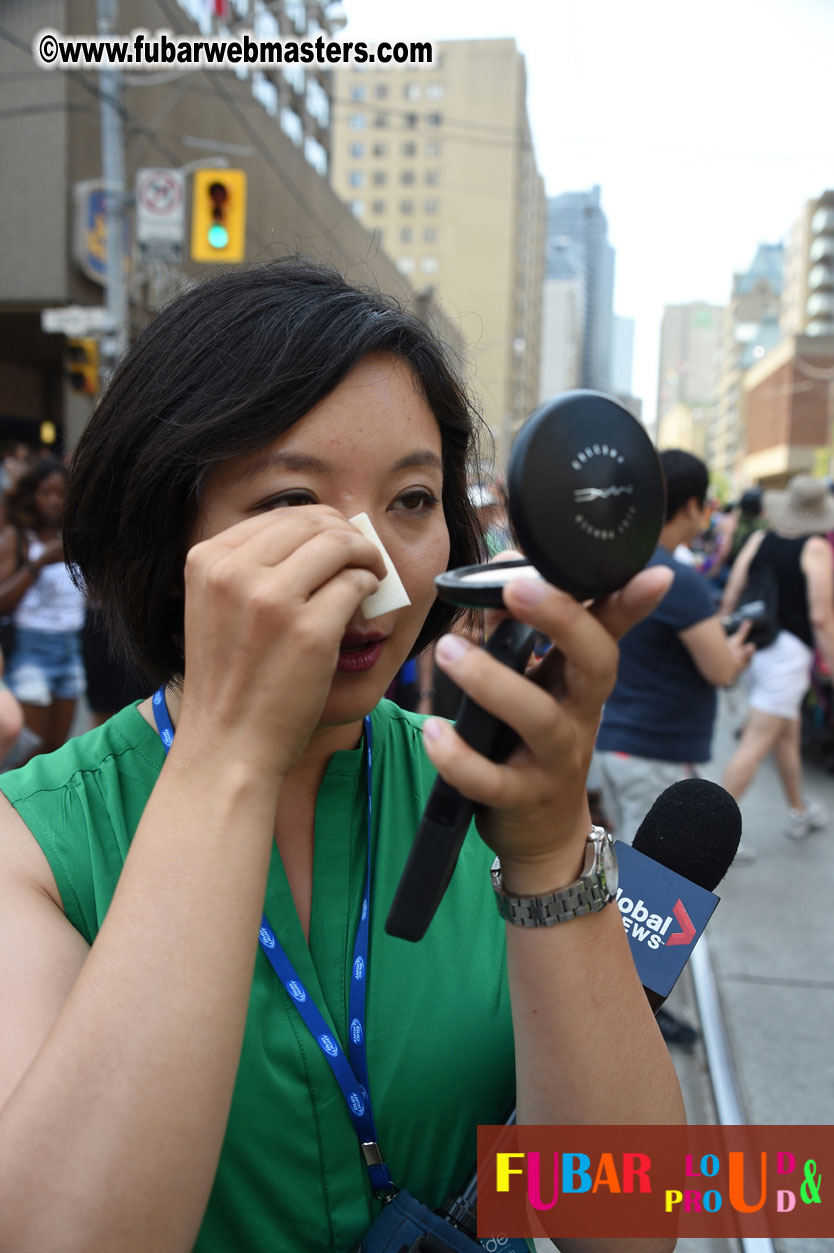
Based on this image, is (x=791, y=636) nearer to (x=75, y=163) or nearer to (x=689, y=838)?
(x=689, y=838)

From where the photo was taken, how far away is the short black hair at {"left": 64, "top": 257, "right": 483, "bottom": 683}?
1140mm

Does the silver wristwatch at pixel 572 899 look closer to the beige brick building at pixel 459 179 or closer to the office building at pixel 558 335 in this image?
the beige brick building at pixel 459 179

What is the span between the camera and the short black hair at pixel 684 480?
12.2 feet

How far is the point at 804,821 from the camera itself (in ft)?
18.7

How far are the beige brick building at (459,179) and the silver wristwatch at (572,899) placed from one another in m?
69.5

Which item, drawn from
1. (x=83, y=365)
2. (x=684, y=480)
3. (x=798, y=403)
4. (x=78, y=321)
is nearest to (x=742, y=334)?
(x=798, y=403)

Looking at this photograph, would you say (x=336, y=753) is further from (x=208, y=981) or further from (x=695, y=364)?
(x=695, y=364)

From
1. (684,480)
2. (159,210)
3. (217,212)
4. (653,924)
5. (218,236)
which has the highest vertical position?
(159,210)

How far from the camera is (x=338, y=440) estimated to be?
3.68ft

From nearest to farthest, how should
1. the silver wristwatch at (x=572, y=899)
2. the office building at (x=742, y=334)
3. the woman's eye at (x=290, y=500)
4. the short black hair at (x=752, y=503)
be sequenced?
1. the silver wristwatch at (x=572, y=899)
2. the woman's eye at (x=290, y=500)
3. the short black hair at (x=752, y=503)
4. the office building at (x=742, y=334)

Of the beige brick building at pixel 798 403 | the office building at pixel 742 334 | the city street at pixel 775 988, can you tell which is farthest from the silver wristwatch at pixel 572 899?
the office building at pixel 742 334

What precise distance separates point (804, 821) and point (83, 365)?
8944 mm

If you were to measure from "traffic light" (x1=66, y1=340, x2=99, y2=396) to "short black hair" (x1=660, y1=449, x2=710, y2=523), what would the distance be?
850 centimetres

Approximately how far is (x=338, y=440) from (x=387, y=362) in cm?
19
